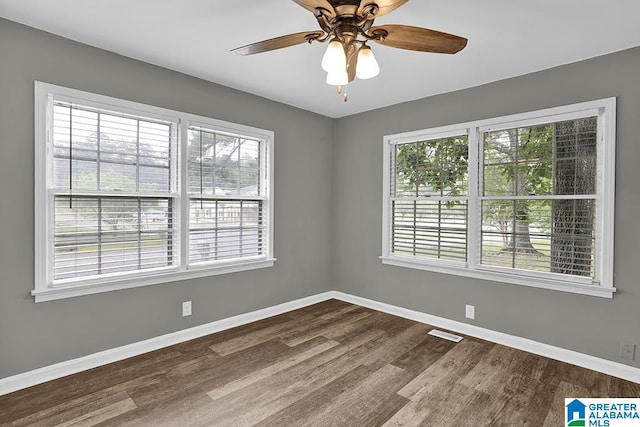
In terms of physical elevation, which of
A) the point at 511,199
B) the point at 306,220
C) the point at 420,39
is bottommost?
the point at 306,220

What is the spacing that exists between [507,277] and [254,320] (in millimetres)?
2613

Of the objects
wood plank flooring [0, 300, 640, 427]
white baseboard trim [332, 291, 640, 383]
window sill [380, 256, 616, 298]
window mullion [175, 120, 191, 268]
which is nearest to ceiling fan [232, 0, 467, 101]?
window mullion [175, 120, 191, 268]

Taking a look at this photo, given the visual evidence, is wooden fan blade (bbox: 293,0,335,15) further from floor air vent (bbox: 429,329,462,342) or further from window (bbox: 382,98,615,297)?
floor air vent (bbox: 429,329,462,342)

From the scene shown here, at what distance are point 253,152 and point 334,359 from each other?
230cm

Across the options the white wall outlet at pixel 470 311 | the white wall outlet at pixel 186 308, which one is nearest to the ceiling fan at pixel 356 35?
the white wall outlet at pixel 186 308

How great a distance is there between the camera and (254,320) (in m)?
3.79

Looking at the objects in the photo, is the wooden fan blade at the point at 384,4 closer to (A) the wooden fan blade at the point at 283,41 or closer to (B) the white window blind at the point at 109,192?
(A) the wooden fan blade at the point at 283,41

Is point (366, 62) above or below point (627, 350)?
above

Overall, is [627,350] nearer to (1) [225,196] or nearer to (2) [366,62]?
(2) [366,62]

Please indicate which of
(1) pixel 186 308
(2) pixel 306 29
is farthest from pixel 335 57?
(1) pixel 186 308

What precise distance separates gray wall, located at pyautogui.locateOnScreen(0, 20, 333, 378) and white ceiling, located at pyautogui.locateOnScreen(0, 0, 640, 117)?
0.16 m

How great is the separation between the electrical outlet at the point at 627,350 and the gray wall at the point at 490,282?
0.03 metres

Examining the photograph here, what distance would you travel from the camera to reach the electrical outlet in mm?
2617

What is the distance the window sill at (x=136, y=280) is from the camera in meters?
2.51
